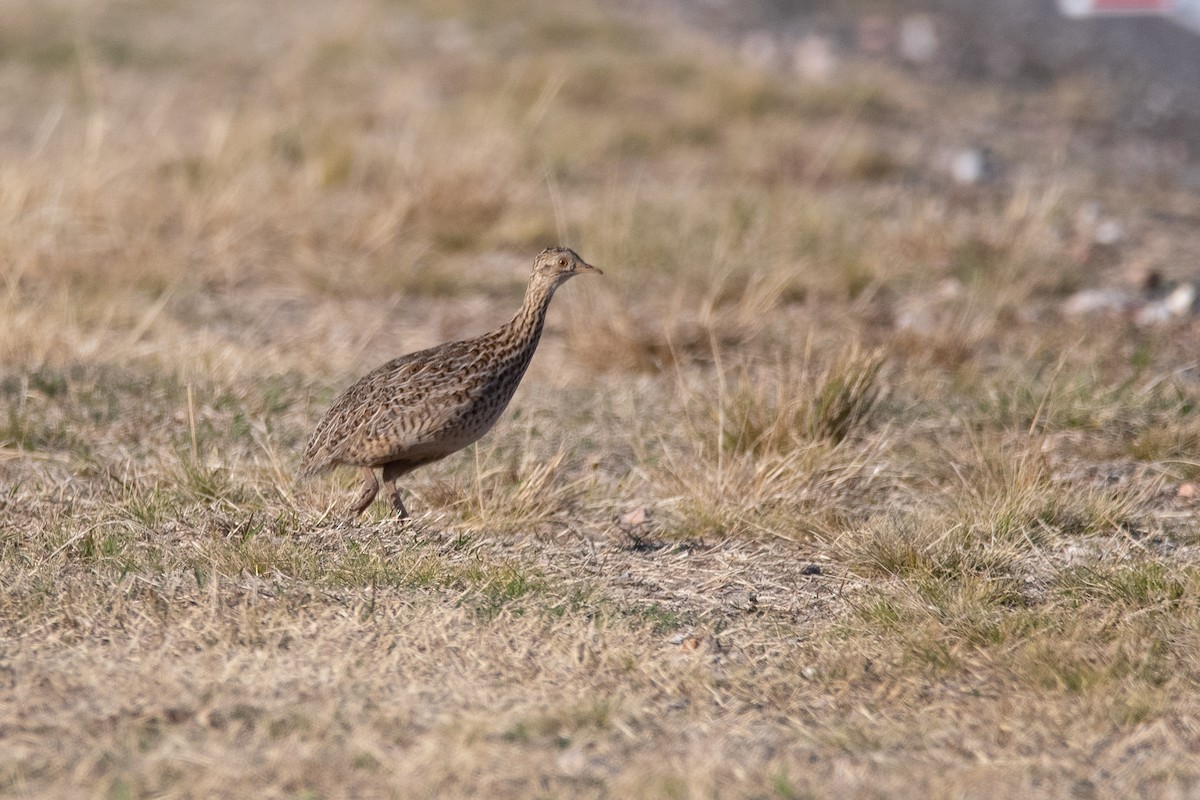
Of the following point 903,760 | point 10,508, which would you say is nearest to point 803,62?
point 10,508

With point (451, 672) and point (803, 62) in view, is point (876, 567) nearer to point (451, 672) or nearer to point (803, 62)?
point (451, 672)

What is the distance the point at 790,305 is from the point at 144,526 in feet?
14.4

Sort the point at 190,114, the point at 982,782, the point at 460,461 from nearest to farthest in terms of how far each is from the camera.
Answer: the point at 982,782 < the point at 460,461 < the point at 190,114

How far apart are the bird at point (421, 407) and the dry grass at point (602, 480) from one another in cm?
16

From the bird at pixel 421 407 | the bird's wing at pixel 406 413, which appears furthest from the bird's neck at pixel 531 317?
the bird's wing at pixel 406 413

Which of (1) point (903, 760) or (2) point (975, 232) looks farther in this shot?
(2) point (975, 232)

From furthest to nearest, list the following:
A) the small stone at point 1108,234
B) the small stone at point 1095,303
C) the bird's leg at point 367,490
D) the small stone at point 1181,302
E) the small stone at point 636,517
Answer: the small stone at point 1108,234
the small stone at point 1095,303
the small stone at point 1181,302
the small stone at point 636,517
the bird's leg at point 367,490

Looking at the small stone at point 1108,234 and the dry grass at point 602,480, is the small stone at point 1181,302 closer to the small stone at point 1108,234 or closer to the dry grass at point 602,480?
the dry grass at point 602,480

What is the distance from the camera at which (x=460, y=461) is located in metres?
6.45

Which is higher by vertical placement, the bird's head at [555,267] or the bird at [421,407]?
the bird's head at [555,267]

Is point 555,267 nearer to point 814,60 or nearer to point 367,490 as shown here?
point 367,490

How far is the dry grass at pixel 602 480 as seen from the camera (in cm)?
404

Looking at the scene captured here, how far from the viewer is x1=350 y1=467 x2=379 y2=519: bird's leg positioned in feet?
18.2

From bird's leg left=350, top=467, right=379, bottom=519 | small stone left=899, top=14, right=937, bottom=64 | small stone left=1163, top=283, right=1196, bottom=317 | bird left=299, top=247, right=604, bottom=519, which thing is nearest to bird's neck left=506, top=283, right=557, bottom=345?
bird left=299, top=247, right=604, bottom=519
